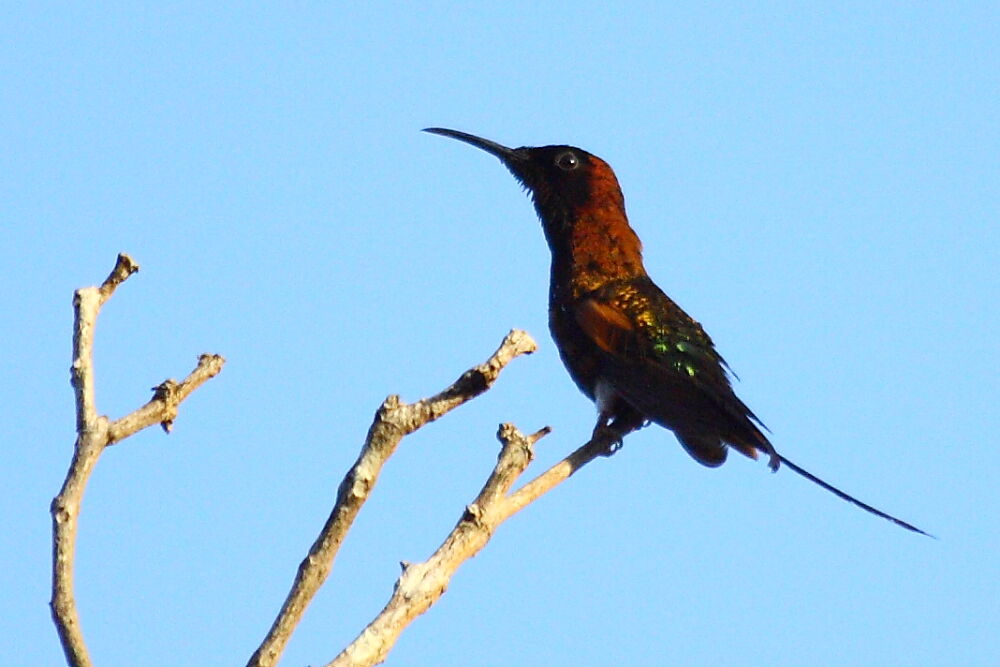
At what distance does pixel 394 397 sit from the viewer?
291cm

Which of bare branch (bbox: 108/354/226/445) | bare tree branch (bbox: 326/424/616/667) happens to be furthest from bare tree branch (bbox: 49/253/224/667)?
bare tree branch (bbox: 326/424/616/667)

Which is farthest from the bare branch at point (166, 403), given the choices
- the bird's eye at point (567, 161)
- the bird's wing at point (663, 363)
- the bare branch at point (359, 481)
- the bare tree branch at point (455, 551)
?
the bird's eye at point (567, 161)

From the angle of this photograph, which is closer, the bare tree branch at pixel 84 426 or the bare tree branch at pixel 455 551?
the bare tree branch at pixel 84 426

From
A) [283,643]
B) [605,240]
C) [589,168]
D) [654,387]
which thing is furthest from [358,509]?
[589,168]

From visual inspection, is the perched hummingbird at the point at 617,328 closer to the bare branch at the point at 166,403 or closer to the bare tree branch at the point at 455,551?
the bare tree branch at the point at 455,551

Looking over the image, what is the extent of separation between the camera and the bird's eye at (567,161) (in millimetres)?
7141

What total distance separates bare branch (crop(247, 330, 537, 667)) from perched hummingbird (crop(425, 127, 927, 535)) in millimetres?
2218

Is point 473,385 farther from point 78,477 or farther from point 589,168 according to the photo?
point 589,168

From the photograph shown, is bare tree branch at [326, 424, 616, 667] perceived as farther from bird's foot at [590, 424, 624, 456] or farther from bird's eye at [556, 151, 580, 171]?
bird's eye at [556, 151, 580, 171]

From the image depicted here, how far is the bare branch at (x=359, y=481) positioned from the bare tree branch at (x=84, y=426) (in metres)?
0.37

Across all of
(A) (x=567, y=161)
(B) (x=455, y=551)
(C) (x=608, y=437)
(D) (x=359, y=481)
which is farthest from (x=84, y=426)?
(A) (x=567, y=161)

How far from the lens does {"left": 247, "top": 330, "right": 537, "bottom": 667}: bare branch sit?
256 centimetres

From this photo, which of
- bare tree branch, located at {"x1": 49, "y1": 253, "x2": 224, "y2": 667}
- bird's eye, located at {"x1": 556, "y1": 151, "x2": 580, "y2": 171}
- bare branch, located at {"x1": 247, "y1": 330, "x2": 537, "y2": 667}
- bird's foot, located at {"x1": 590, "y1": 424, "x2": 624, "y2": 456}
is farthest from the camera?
bird's eye, located at {"x1": 556, "y1": 151, "x2": 580, "y2": 171}

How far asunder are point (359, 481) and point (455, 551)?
1.02ft
